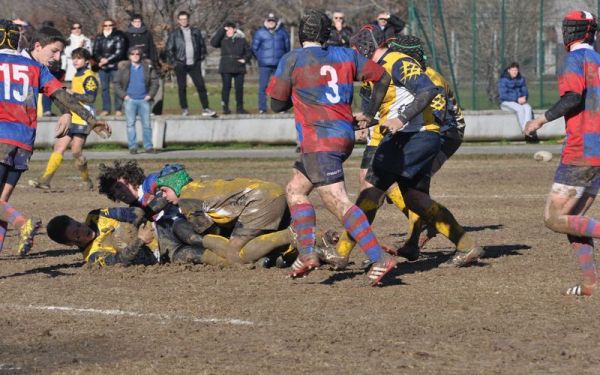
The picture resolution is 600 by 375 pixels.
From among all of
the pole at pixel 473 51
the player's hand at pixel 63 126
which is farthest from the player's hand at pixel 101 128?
the pole at pixel 473 51

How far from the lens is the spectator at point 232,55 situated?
2558 cm

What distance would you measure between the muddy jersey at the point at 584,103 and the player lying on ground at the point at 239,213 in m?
2.62

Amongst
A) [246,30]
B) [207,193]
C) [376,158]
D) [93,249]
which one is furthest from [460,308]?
[246,30]

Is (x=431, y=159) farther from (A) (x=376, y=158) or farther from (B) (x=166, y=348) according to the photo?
(B) (x=166, y=348)

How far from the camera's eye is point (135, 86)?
22625mm

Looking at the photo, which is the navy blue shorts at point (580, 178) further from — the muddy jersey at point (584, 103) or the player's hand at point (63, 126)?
the player's hand at point (63, 126)

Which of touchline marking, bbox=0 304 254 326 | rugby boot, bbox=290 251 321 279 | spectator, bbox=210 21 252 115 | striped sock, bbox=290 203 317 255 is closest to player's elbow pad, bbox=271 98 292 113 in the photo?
striped sock, bbox=290 203 317 255

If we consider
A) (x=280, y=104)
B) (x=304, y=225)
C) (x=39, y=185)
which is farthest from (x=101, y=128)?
(x=39, y=185)

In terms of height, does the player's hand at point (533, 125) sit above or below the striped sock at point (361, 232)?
above

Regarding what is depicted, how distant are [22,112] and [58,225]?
101 cm

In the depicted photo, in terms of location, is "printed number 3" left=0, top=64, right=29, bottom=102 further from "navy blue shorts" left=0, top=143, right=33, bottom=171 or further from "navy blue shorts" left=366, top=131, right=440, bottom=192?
"navy blue shorts" left=366, top=131, right=440, bottom=192

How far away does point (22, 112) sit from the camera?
987cm

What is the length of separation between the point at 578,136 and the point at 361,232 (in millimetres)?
1707

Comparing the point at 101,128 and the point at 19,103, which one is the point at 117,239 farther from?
the point at 19,103
